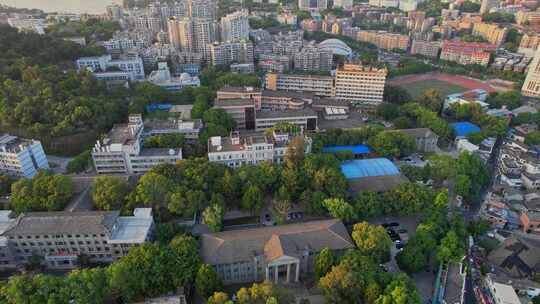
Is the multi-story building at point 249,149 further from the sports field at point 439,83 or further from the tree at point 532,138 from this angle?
the sports field at point 439,83

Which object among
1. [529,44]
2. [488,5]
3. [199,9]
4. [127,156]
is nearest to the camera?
[127,156]

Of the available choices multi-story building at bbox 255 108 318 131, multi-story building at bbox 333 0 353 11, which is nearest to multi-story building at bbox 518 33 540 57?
multi-story building at bbox 333 0 353 11

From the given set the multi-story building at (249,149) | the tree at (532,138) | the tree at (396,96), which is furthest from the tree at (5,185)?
the tree at (532,138)

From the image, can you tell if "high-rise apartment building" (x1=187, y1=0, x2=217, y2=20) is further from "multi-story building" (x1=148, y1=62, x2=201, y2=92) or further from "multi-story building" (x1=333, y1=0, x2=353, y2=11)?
"multi-story building" (x1=333, y1=0, x2=353, y2=11)

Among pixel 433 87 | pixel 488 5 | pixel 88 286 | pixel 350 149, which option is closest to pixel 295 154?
pixel 350 149

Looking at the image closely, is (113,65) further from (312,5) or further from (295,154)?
(312,5)

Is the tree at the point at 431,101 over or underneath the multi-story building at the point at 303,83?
underneath
